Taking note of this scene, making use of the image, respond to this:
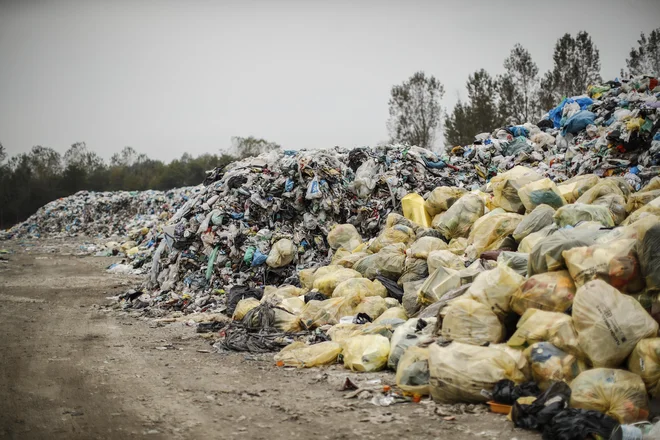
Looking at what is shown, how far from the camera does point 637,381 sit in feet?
8.42

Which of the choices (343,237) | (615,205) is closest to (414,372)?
(615,205)

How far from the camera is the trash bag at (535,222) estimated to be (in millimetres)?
4590

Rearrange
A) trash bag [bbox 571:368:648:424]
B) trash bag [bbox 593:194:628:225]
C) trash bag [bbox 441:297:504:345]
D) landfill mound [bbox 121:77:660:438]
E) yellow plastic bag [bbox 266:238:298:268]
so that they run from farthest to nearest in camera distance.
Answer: yellow plastic bag [bbox 266:238:298:268], trash bag [bbox 593:194:628:225], trash bag [bbox 441:297:504:345], landfill mound [bbox 121:77:660:438], trash bag [bbox 571:368:648:424]

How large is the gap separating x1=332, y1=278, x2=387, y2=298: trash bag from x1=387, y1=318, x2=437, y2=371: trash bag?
1187mm

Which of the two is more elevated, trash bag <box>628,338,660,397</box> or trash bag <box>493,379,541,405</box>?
trash bag <box>628,338,660,397</box>

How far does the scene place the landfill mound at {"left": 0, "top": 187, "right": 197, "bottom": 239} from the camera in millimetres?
23281

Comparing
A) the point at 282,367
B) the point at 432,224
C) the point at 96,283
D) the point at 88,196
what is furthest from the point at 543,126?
the point at 88,196

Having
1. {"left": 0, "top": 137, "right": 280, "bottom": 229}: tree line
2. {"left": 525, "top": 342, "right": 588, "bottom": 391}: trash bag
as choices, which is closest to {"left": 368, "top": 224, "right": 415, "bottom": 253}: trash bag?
{"left": 525, "top": 342, "right": 588, "bottom": 391}: trash bag

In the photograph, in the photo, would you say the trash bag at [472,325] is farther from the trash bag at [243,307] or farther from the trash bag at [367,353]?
the trash bag at [243,307]

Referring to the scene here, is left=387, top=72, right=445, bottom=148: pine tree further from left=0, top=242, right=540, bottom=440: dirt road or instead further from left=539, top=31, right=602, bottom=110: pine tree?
left=0, top=242, right=540, bottom=440: dirt road

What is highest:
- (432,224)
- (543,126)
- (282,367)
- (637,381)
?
(543,126)

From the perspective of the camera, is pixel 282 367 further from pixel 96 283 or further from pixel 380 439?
pixel 96 283

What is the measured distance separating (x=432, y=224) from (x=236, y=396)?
Result: 401 cm

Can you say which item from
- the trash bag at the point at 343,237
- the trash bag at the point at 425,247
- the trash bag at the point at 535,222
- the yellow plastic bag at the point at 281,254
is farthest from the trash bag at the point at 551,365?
the yellow plastic bag at the point at 281,254
